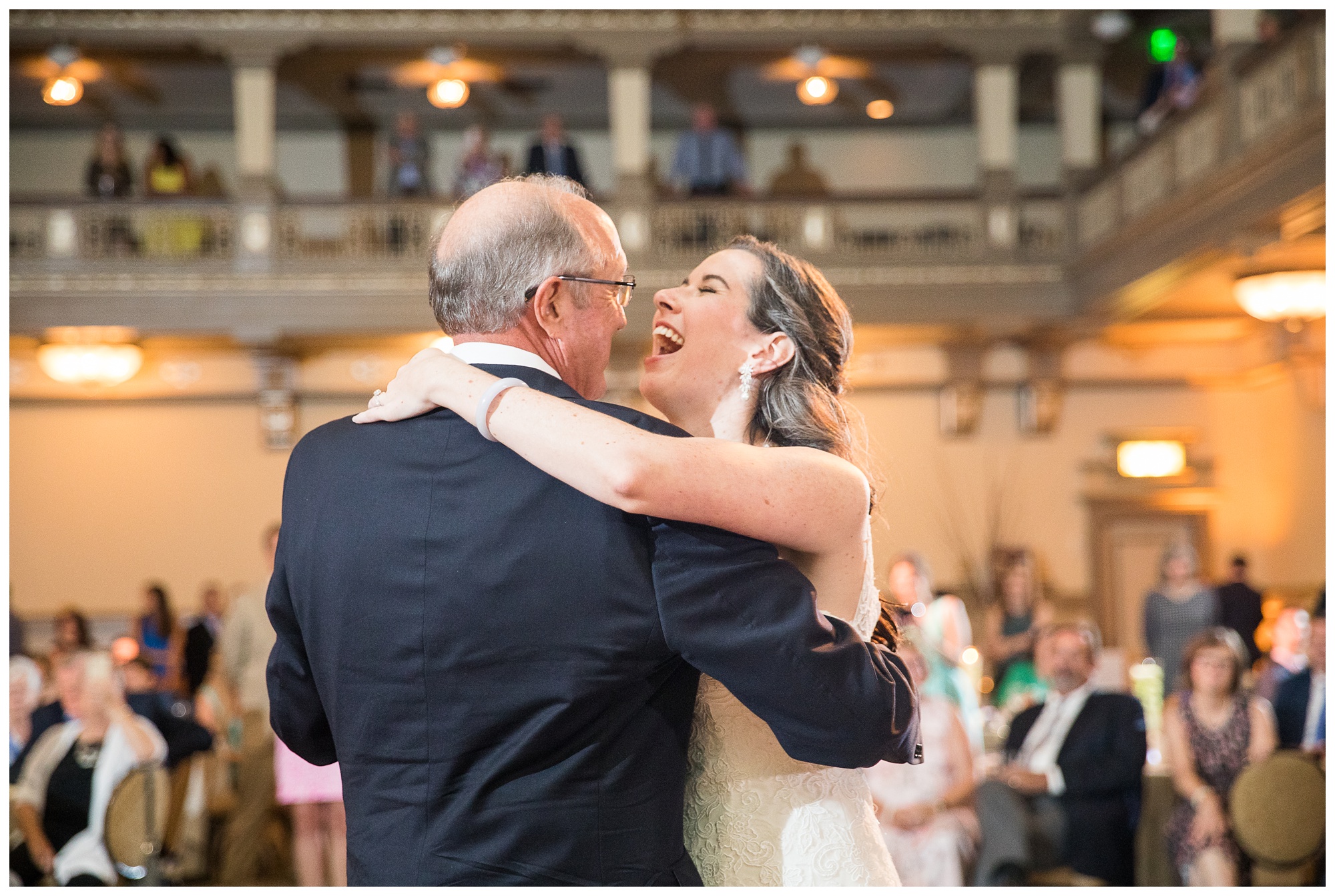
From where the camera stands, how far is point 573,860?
131 cm

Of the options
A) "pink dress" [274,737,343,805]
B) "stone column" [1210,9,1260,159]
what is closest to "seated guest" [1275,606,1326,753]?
"stone column" [1210,9,1260,159]

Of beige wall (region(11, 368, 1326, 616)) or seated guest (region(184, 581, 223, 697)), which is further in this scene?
beige wall (region(11, 368, 1326, 616))

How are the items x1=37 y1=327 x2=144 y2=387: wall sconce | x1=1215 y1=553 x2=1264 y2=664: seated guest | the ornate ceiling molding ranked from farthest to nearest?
the ornate ceiling molding < x1=37 y1=327 x2=144 y2=387: wall sconce < x1=1215 y1=553 x2=1264 y2=664: seated guest

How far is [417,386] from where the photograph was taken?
1362 mm

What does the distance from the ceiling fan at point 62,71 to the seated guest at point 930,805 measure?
8.48 meters

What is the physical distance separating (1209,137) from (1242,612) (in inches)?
122

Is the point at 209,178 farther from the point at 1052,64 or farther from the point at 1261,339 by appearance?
the point at 1261,339

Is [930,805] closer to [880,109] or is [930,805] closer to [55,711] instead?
[55,711]

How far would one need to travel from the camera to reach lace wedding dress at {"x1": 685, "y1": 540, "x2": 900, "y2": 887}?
1605 mm

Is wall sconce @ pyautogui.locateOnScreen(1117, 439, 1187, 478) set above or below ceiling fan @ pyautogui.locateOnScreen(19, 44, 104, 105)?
below

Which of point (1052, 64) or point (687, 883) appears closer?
point (687, 883)

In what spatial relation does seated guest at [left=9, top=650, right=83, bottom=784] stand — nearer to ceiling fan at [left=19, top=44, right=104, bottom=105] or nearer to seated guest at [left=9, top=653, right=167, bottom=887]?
seated guest at [left=9, top=653, right=167, bottom=887]

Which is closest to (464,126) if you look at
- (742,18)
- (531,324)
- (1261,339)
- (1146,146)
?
(742,18)

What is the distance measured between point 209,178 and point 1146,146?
8811 mm
